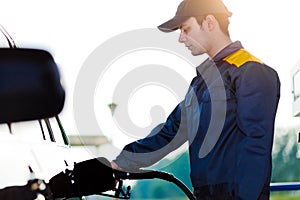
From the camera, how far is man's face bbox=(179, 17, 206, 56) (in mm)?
3137

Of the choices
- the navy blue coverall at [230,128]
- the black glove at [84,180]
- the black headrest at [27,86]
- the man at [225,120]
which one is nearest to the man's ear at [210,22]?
the man at [225,120]

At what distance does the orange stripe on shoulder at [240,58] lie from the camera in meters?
2.91

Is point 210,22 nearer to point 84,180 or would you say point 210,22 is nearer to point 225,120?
point 225,120

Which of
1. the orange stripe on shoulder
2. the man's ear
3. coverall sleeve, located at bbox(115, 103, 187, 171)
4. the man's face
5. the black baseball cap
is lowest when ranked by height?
coverall sleeve, located at bbox(115, 103, 187, 171)

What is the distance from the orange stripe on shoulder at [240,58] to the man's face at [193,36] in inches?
6.9

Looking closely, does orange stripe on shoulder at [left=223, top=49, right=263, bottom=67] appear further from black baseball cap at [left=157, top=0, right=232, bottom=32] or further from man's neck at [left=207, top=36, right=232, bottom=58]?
black baseball cap at [left=157, top=0, right=232, bottom=32]

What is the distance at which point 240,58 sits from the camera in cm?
295

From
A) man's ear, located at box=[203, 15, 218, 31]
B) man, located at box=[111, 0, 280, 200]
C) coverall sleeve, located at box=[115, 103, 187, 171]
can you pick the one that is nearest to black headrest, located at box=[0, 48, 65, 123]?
man, located at box=[111, 0, 280, 200]

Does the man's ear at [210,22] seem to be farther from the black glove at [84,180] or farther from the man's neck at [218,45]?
the black glove at [84,180]

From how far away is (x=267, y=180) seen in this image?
112 inches

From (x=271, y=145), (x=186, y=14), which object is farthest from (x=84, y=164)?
(x=186, y=14)

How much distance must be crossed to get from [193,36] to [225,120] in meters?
0.52

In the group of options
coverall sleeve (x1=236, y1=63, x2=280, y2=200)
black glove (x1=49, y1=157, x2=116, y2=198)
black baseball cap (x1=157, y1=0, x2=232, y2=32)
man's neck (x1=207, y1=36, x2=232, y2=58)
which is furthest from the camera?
black baseball cap (x1=157, y1=0, x2=232, y2=32)

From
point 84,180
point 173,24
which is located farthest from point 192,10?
point 84,180
